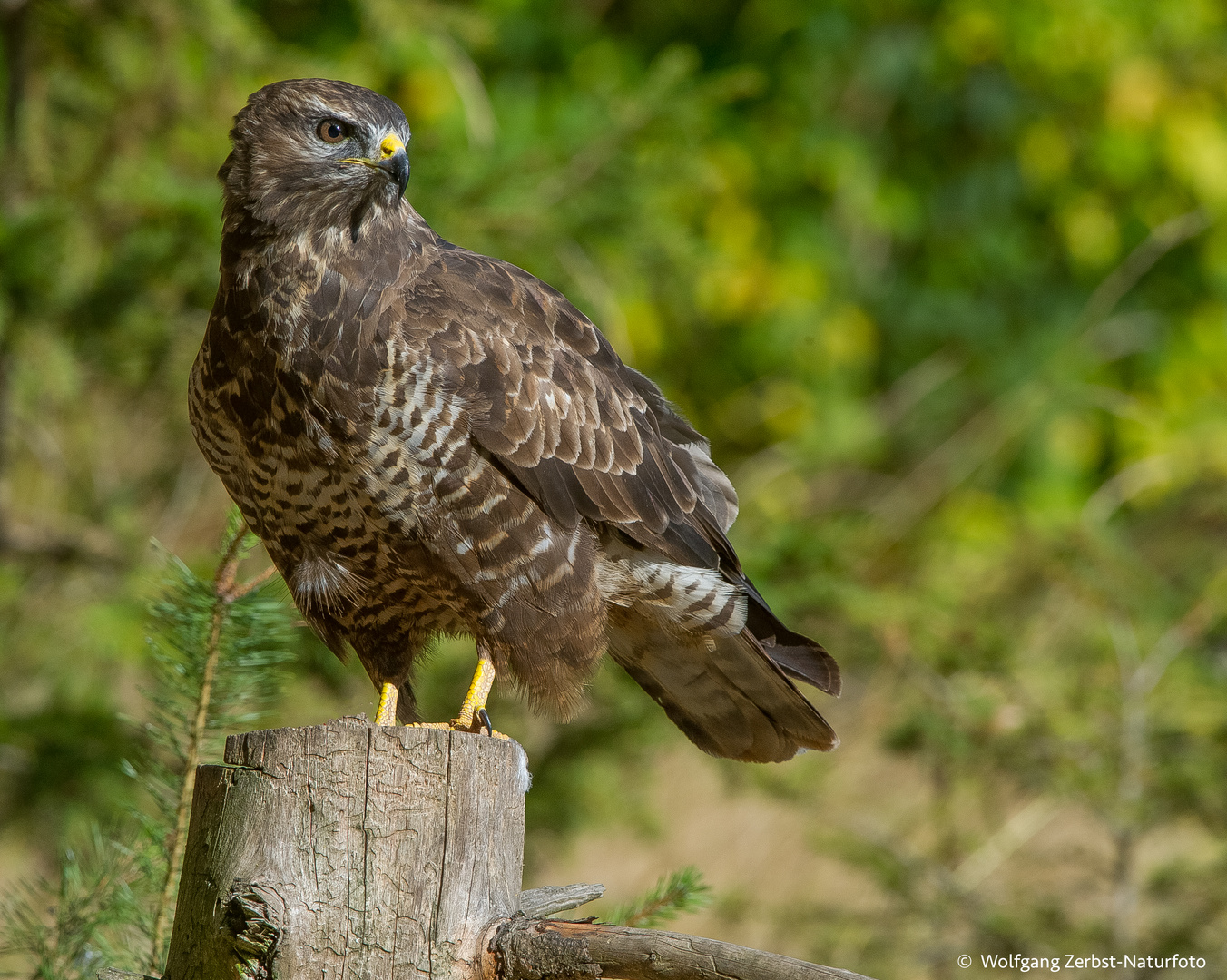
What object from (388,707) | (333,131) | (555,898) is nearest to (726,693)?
(388,707)

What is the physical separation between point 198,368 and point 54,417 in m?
3.61

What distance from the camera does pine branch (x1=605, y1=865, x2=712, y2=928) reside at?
2.26 m

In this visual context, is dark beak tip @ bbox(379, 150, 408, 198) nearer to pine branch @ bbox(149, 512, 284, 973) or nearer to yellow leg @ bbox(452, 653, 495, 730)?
pine branch @ bbox(149, 512, 284, 973)

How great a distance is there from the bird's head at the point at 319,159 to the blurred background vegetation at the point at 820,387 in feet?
3.31

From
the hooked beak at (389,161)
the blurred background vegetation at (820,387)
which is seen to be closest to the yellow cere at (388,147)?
the hooked beak at (389,161)

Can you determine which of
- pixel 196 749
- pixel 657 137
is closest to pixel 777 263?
pixel 657 137

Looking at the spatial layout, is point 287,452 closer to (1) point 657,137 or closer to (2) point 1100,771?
(1) point 657,137

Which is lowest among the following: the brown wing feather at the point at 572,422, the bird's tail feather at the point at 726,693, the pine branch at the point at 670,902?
the pine branch at the point at 670,902

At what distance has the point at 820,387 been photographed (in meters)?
7.52

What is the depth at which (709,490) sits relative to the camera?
3.21 metres

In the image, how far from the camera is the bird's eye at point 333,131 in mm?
2508

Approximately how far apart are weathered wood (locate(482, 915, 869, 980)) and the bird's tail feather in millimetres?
1170

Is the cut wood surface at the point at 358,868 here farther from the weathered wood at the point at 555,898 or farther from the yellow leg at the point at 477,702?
the yellow leg at the point at 477,702

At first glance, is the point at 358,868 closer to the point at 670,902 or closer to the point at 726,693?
the point at 670,902
